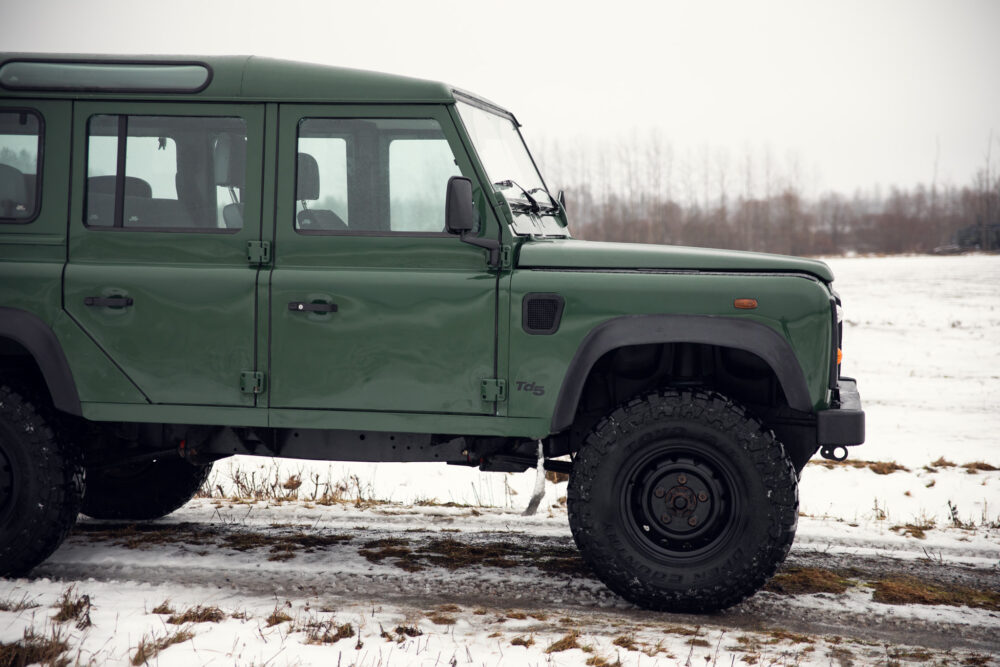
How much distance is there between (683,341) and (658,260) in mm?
409

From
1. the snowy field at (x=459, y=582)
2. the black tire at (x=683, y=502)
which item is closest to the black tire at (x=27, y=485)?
the snowy field at (x=459, y=582)

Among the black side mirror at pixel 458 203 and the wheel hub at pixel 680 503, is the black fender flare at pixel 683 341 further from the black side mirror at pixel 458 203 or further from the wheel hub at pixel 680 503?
the black side mirror at pixel 458 203

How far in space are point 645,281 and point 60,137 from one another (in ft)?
9.78

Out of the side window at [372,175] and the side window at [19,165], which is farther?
the side window at [19,165]

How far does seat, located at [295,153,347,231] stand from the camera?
4.62 metres

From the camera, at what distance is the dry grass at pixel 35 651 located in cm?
368

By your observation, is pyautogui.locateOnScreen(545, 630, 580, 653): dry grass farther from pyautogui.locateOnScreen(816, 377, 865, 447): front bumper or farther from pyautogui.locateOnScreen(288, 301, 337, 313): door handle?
pyautogui.locateOnScreen(288, 301, 337, 313): door handle

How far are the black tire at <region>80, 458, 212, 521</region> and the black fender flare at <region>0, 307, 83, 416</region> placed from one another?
141cm

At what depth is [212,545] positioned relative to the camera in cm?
548

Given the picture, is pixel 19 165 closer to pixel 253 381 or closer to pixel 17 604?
pixel 253 381

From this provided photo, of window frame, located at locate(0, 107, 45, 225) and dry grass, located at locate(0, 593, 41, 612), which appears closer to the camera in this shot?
dry grass, located at locate(0, 593, 41, 612)

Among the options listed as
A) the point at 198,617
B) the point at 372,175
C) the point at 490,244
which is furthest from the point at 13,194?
the point at 490,244

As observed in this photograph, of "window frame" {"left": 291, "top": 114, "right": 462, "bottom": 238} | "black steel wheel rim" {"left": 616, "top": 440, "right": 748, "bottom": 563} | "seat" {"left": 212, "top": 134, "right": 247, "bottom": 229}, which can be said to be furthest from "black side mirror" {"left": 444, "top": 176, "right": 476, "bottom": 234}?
"black steel wheel rim" {"left": 616, "top": 440, "right": 748, "bottom": 563}

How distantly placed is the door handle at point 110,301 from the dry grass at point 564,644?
2.60m
